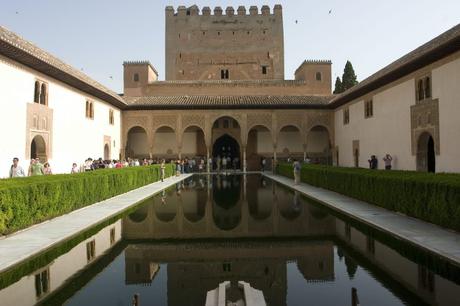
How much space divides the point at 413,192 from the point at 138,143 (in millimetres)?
23468

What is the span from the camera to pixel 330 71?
3309cm

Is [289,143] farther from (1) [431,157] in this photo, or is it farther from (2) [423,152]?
(2) [423,152]

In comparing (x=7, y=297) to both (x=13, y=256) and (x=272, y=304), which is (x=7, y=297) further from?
(x=272, y=304)

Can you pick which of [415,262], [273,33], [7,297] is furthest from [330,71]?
[7,297]

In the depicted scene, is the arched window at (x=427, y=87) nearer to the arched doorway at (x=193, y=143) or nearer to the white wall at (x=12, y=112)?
the white wall at (x=12, y=112)

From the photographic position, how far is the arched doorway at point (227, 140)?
2973 centimetres

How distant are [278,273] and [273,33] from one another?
120 ft

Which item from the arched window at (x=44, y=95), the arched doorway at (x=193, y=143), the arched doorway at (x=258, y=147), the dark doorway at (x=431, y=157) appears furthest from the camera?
the arched doorway at (x=193, y=143)

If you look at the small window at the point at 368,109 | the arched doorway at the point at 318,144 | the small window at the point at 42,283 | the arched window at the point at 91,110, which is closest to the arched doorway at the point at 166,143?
the arched window at the point at 91,110

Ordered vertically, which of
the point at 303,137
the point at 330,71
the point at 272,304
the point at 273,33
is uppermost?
the point at 273,33

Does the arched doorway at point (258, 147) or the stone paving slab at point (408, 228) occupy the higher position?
the arched doorway at point (258, 147)

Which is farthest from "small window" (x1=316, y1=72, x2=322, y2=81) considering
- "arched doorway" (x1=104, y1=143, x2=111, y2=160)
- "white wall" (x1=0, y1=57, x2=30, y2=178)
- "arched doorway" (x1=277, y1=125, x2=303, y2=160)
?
"white wall" (x1=0, y1=57, x2=30, y2=178)

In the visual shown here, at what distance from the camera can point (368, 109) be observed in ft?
66.1

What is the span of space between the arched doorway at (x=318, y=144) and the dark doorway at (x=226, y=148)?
5.55 meters
